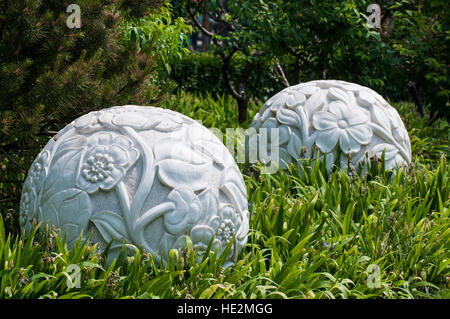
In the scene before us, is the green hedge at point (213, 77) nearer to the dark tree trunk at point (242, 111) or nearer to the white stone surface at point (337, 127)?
the dark tree trunk at point (242, 111)

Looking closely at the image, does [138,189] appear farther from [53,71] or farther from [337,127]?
[337,127]

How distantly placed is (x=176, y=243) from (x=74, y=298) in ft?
1.90

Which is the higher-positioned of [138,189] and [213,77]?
[138,189]

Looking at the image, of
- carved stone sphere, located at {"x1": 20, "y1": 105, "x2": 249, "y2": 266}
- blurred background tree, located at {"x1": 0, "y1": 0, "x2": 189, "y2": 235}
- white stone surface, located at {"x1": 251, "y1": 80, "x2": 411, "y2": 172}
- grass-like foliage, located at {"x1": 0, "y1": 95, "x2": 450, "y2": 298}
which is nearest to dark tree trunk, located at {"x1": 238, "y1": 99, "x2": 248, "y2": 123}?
white stone surface, located at {"x1": 251, "y1": 80, "x2": 411, "y2": 172}

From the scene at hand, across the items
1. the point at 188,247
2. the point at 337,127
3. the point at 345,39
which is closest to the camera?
the point at 188,247

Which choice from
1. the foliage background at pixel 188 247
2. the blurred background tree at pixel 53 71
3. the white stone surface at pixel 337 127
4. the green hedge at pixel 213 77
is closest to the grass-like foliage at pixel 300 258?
the foliage background at pixel 188 247

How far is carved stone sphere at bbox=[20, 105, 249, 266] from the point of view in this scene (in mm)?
2561

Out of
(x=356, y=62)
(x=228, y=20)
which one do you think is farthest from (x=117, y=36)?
(x=356, y=62)

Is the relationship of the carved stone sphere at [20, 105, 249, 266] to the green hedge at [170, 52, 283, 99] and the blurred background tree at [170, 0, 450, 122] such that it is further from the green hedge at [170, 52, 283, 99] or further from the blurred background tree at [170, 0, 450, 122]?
the green hedge at [170, 52, 283, 99]

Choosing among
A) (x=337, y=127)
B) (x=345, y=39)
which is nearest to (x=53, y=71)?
(x=337, y=127)

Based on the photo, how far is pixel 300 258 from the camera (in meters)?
2.98

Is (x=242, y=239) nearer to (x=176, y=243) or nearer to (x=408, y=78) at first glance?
(x=176, y=243)

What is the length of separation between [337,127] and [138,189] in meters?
2.22
